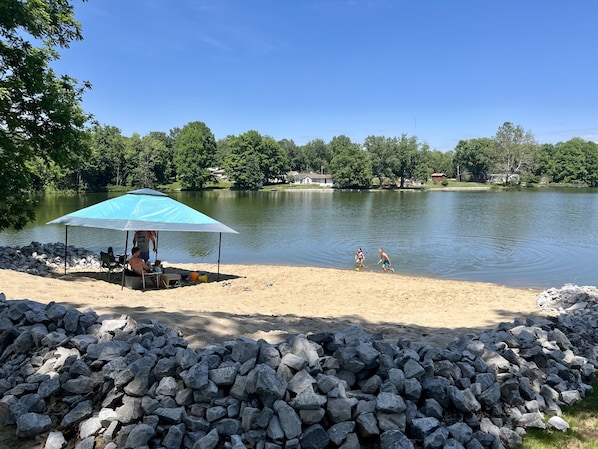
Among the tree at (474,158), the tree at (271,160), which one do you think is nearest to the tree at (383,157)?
the tree at (271,160)

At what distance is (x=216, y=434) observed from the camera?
3527 millimetres

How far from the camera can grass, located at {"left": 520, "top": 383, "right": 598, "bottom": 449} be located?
4.20 m

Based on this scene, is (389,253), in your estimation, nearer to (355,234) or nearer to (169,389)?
(355,234)

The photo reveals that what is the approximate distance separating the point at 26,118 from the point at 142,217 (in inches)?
147

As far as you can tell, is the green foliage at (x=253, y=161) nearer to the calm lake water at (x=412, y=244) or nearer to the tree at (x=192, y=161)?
A: the tree at (x=192, y=161)

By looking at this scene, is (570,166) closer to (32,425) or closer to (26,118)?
(26,118)

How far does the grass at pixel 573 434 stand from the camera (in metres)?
4.20

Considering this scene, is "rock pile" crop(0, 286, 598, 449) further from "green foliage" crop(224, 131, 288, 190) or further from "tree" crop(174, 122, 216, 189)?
"green foliage" crop(224, 131, 288, 190)

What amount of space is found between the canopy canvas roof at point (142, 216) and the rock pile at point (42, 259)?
2.31 metres

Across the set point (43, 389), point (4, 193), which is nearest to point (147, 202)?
point (4, 193)

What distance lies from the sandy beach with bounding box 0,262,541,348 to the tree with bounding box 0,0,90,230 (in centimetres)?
230

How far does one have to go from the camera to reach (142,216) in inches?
487

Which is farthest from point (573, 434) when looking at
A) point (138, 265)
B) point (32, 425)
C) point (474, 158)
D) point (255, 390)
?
point (474, 158)

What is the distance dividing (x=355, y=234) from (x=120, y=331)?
24531 millimetres
